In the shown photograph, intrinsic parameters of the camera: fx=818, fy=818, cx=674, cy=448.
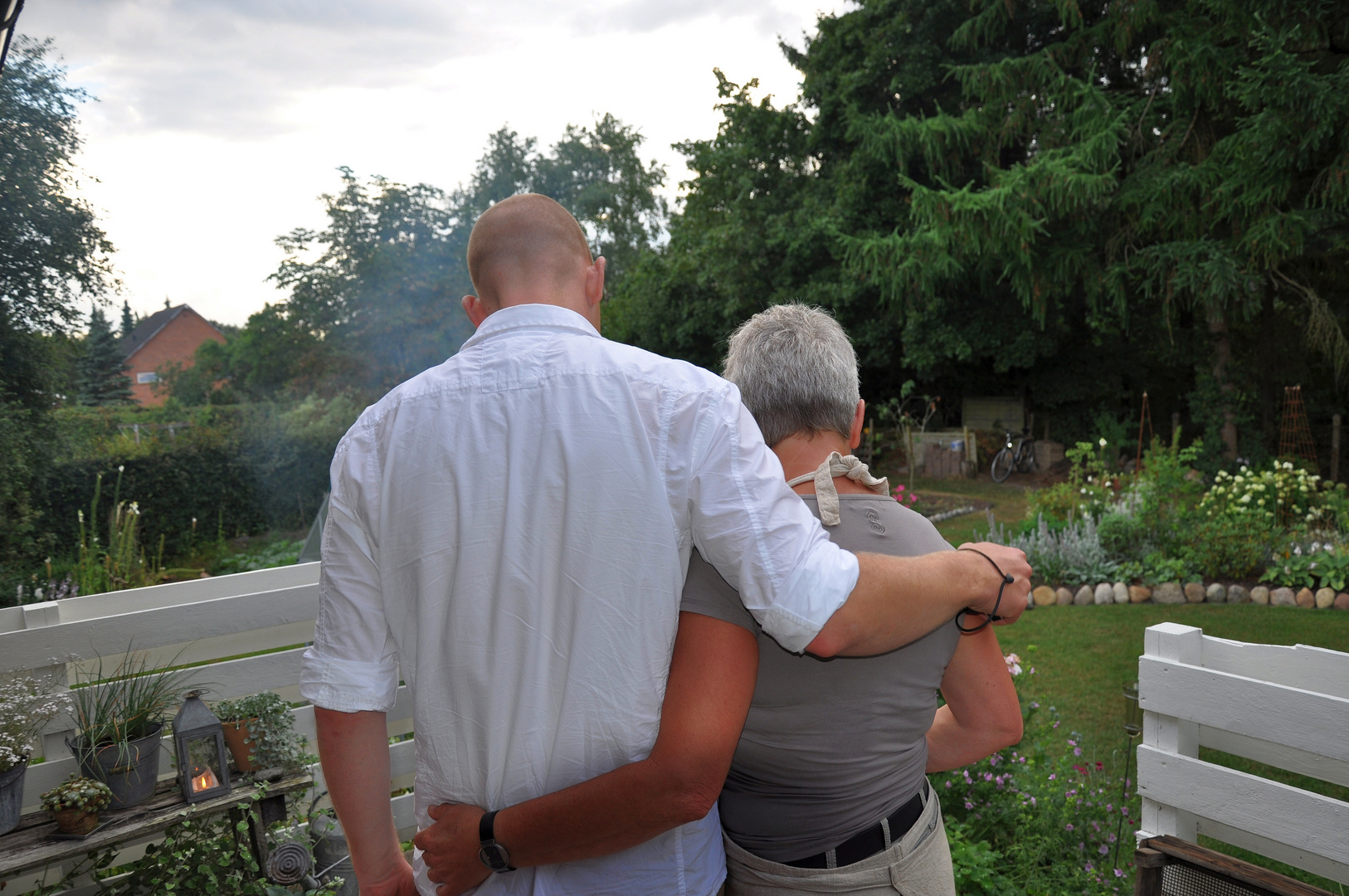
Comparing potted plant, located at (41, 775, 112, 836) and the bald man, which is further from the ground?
Result: the bald man

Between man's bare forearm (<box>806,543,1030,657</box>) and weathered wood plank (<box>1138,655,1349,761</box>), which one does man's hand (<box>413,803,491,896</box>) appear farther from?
weathered wood plank (<box>1138,655,1349,761</box>)

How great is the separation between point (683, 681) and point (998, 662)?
692 millimetres

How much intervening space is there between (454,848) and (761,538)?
23.3 inches

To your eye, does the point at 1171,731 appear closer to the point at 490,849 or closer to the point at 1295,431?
the point at 490,849

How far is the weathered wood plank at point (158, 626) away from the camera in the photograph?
213 centimetres

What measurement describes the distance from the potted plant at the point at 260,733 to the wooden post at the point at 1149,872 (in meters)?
2.08

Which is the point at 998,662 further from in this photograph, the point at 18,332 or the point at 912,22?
the point at 912,22

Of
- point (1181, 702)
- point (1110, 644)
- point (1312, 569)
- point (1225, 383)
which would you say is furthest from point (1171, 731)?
point (1225, 383)

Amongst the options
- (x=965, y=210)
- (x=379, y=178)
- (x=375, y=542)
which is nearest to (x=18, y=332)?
(x=375, y=542)

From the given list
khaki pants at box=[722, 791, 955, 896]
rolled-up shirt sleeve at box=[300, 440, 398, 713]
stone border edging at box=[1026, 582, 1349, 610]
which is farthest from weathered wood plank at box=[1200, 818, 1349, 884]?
stone border edging at box=[1026, 582, 1349, 610]

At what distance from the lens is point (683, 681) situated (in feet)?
3.43

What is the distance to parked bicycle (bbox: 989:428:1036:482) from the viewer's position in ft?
44.0

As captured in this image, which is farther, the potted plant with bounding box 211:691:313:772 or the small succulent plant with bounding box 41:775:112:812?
the potted plant with bounding box 211:691:313:772

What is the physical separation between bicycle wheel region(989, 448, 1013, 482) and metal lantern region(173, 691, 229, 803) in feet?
42.6
